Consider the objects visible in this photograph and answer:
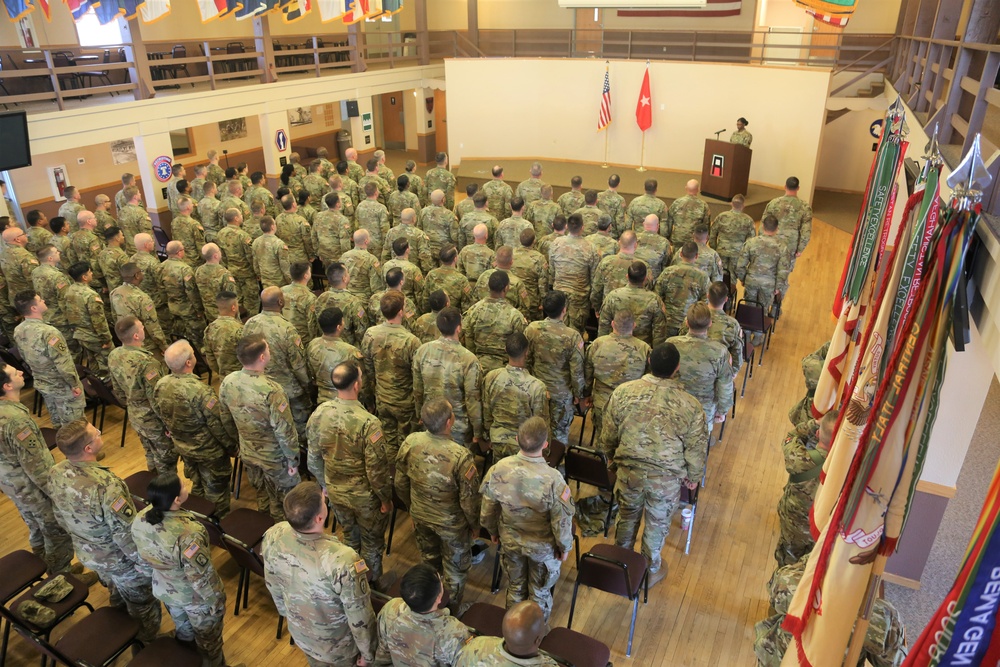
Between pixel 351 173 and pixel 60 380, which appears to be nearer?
pixel 60 380

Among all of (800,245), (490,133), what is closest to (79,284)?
(800,245)

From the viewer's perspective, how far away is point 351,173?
1146 cm

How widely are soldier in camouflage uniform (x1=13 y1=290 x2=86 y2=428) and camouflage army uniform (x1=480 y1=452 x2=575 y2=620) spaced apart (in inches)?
161

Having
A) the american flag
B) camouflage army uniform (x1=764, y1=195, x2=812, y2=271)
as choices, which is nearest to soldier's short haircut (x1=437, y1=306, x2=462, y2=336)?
camouflage army uniform (x1=764, y1=195, x2=812, y2=271)

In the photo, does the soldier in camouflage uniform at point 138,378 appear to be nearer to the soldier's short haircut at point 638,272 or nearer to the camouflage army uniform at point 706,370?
the soldier's short haircut at point 638,272

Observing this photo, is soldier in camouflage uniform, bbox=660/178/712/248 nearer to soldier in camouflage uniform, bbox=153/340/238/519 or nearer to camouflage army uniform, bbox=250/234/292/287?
camouflage army uniform, bbox=250/234/292/287

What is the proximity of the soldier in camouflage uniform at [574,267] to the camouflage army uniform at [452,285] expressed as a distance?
101 centimetres

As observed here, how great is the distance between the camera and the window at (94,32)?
12766 mm

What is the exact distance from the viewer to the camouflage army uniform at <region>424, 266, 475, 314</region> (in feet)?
21.0

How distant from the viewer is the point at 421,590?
2.78m

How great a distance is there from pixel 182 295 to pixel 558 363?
15.0 feet

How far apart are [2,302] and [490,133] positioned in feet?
37.7

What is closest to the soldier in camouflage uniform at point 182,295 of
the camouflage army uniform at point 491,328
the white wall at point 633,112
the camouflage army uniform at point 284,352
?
the camouflage army uniform at point 284,352

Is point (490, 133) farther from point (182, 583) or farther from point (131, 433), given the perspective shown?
point (182, 583)
